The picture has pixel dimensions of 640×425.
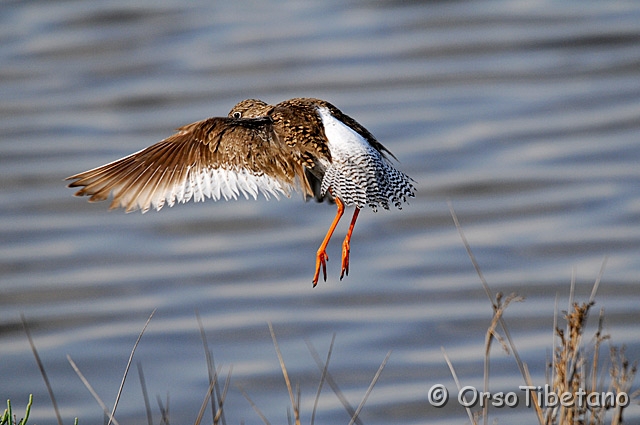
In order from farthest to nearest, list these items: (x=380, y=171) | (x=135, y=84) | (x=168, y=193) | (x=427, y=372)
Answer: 1. (x=135, y=84)
2. (x=427, y=372)
3. (x=168, y=193)
4. (x=380, y=171)

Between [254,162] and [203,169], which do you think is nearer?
[254,162]

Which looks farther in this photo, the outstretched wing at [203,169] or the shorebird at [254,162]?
the outstretched wing at [203,169]

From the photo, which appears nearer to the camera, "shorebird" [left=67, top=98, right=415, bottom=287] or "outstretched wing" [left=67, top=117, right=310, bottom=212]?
"shorebird" [left=67, top=98, right=415, bottom=287]

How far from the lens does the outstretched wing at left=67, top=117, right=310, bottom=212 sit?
15.5 ft

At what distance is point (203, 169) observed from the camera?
16.0ft

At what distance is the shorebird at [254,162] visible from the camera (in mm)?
4465

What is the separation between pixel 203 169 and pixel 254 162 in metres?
0.28

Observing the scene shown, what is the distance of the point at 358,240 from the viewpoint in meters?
10.5

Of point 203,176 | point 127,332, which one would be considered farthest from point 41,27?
point 203,176

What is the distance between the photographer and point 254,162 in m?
4.75

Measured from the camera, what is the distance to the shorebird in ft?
14.6

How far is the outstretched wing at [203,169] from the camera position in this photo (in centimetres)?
472

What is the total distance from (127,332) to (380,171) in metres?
5.66

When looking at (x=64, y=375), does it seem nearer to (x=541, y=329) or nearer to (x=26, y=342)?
(x=26, y=342)
